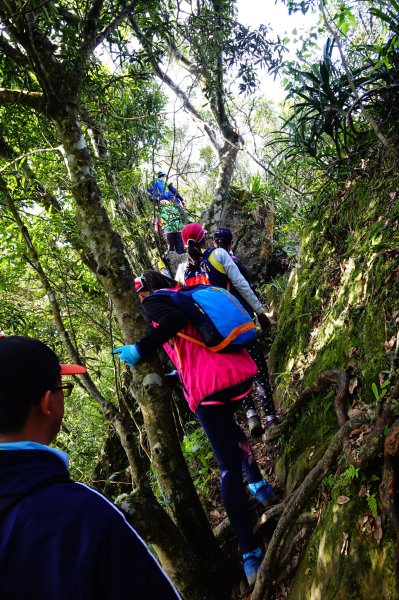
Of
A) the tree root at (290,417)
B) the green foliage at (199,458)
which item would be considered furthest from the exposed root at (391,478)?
the green foliage at (199,458)

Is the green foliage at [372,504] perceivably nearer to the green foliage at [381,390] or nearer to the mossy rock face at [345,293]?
the green foliage at [381,390]

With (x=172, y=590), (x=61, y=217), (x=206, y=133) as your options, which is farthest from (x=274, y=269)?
(x=172, y=590)

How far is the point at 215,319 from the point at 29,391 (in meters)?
1.74

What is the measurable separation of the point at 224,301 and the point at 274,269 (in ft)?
23.5

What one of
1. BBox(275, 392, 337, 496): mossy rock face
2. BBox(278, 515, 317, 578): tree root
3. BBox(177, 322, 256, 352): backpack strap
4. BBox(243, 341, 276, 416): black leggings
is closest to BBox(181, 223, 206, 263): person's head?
BBox(243, 341, 276, 416): black leggings

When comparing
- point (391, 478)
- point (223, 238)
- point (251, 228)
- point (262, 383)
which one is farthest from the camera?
point (251, 228)

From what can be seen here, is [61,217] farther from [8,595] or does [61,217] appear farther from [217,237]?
[8,595]

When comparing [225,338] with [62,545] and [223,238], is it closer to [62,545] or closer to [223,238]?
[62,545]

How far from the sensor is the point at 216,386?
2762mm

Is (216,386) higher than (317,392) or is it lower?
higher

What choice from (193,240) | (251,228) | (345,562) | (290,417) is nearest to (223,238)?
(193,240)

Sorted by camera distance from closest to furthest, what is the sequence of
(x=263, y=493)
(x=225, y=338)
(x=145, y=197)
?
1. (x=225, y=338)
2. (x=263, y=493)
3. (x=145, y=197)

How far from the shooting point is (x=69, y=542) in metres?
1.01

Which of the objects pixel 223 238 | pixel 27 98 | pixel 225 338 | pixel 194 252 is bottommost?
pixel 225 338
